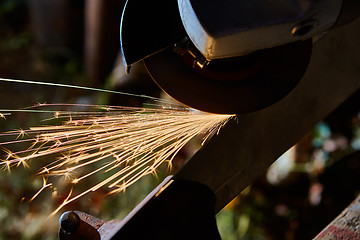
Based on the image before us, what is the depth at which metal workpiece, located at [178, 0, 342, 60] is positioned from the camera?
79cm

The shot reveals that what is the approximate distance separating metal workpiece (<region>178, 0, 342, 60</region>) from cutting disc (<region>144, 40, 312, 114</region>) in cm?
24

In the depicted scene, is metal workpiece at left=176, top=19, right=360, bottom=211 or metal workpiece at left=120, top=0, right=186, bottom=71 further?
metal workpiece at left=176, top=19, right=360, bottom=211

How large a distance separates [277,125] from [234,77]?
249 millimetres

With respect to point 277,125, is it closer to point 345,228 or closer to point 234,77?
point 234,77

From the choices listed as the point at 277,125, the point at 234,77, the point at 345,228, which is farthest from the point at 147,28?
the point at 345,228

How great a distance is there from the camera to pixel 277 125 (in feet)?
4.01

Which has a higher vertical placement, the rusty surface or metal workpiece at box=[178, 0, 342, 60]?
metal workpiece at box=[178, 0, 342, 60]

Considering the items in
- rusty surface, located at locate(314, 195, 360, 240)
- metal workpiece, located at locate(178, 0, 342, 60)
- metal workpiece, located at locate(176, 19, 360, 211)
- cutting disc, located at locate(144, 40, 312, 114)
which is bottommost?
rusty surface, located at locate(314, 195, 360, 240)

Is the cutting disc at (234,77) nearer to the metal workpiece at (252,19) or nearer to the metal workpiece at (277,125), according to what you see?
the metal workpiece at (277,125)

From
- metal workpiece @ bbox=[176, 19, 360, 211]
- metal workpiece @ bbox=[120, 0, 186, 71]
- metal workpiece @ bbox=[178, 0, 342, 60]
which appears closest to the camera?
metal workpiece @ bbox=[178, 0, 342, 60]

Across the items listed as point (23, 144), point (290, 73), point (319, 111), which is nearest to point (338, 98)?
point (319, 111)

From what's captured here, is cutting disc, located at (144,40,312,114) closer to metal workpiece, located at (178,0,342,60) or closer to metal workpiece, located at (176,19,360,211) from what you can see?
metal workpiece, located at (176,19,360,211)

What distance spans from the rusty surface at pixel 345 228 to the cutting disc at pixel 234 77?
47cm

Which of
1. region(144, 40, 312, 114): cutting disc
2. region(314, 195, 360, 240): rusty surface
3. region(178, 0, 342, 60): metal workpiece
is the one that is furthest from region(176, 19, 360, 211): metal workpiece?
region(178, 0, 342, 60): metal workpiece
